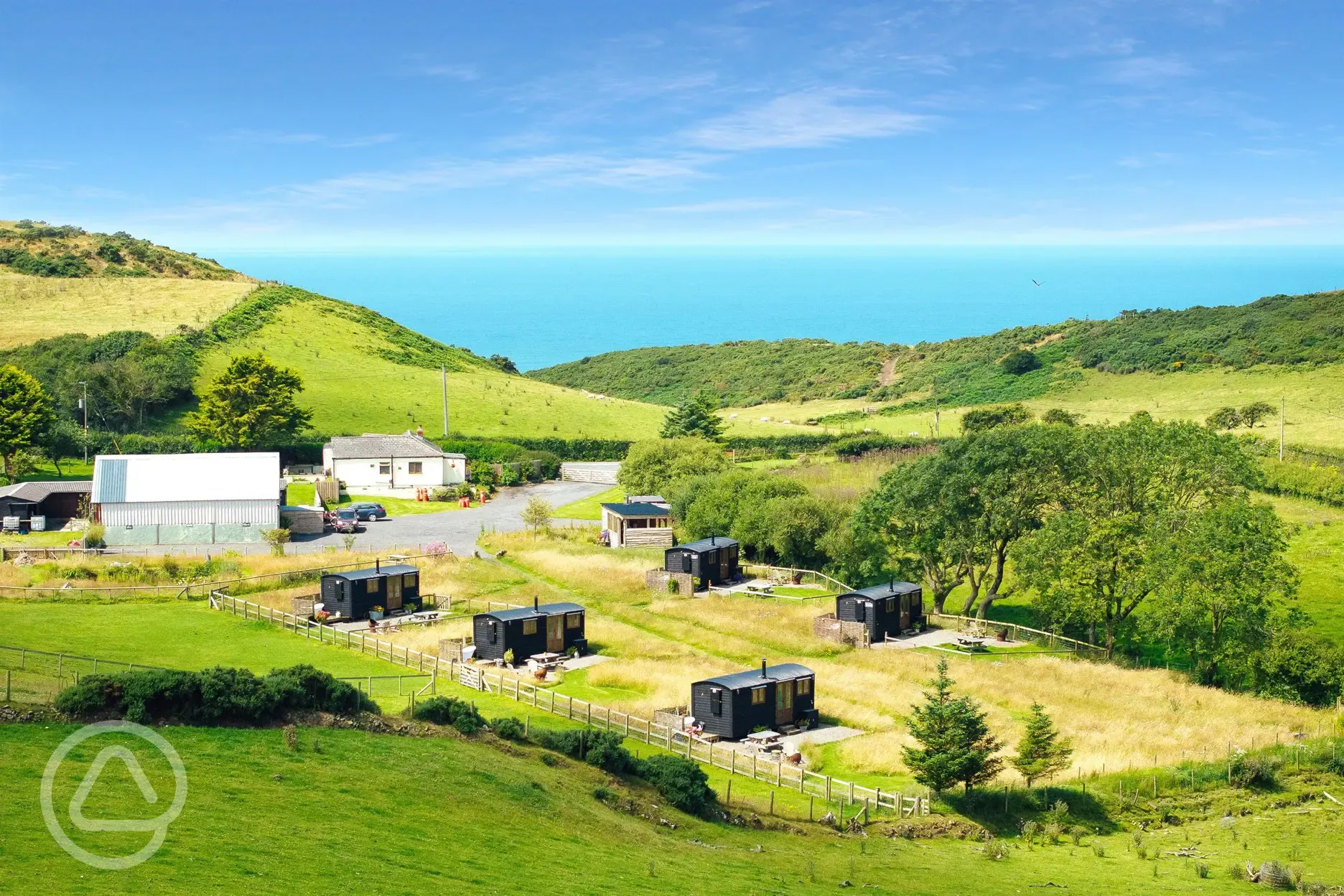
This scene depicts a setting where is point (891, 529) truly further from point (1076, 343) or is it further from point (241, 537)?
point (1076, 343)

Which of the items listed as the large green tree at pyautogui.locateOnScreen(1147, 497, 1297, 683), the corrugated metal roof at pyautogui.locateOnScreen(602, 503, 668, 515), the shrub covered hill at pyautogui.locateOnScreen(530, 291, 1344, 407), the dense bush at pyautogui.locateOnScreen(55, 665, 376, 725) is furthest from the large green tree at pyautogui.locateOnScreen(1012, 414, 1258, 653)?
the shrub covered hill at pyautogui.locateOnScreen(530, 291, 1344, 407)

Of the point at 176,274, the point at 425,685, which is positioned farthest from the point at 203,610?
the point at 176,274

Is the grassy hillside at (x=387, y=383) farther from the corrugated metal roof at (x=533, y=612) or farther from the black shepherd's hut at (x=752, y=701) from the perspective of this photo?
the black shepherd's hut at (x=752, y=701)

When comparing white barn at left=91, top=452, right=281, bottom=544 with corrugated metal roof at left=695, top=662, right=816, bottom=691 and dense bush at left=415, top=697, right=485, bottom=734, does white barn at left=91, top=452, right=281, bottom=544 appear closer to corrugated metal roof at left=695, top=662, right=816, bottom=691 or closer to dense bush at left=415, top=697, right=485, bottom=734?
corrugated metal roof at left=695, top=662, right=816, bottom=691

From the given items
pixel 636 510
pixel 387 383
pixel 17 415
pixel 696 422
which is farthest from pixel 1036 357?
pixel 17 415

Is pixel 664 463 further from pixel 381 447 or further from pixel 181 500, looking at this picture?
pixel 181 500

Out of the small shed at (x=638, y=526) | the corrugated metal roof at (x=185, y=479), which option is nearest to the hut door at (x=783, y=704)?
the small shed at (x=638, y=526)
